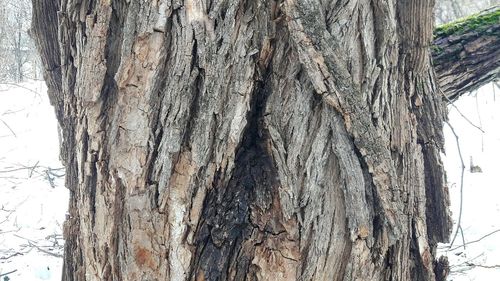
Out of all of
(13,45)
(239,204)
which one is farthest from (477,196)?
(13,45)

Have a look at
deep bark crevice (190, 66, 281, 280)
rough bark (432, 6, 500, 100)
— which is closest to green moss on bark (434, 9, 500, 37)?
rough bark (432, 6, 500, 100)

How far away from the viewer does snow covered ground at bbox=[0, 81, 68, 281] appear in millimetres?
4105

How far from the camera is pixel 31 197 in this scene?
5.60 m

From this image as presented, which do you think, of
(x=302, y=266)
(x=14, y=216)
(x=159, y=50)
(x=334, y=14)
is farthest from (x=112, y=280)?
(x=14, y=216)

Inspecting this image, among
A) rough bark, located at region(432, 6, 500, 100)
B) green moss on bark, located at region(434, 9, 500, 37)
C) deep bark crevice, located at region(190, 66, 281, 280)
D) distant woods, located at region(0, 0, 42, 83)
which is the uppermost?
distant woods, located at region(0, 0, 42, 83)

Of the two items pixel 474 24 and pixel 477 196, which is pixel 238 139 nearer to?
pixel 474 24

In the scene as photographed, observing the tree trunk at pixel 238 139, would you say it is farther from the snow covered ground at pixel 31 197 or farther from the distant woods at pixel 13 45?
the distant woods at pixel 13 45

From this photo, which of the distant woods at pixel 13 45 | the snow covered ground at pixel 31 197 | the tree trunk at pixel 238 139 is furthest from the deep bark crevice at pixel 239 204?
the distant woods at pixel 13 45

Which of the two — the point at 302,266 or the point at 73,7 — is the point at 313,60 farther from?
the point at 73,7

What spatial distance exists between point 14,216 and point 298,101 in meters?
4.59

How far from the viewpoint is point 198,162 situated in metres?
1.35

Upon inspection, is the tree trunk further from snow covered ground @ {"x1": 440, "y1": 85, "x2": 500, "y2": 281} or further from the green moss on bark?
snow covered ground @ {"x1": 440, "y1": 85, "x2": 500, "y2": 281}

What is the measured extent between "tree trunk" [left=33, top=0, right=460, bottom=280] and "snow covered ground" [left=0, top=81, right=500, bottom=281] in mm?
2714

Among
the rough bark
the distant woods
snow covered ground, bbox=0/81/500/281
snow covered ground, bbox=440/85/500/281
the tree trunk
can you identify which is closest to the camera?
the tree trunk
